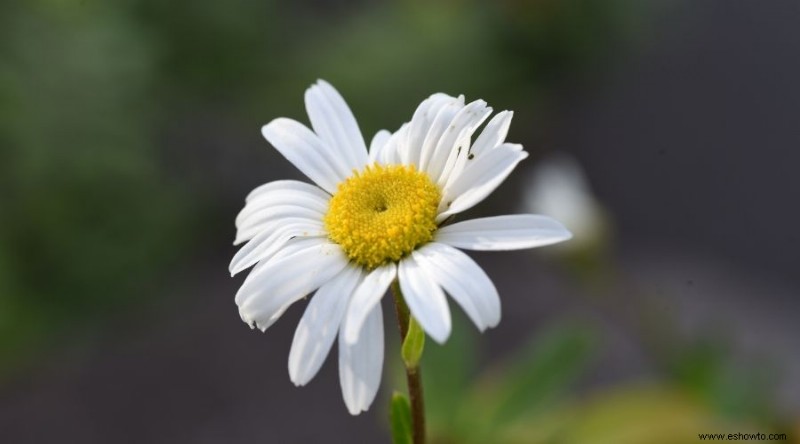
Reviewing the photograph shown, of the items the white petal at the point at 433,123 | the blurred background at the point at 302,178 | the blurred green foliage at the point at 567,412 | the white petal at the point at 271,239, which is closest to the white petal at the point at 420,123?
the white petal at the point at 433,123

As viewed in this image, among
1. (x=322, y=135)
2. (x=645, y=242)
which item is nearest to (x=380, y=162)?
(x=322, y=135)

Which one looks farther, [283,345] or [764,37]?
[764,37]

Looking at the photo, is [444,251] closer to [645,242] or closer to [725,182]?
[645,242]

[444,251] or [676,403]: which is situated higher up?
[444,251]

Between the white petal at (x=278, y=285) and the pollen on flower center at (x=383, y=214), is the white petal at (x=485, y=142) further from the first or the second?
the white petal at (x=278, y=285)

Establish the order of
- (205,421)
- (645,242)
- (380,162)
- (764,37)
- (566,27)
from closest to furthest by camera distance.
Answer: (380,162) < (205,421) < (645,242) < (566,27) < (764,37)

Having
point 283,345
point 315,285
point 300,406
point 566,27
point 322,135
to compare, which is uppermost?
point 566,27

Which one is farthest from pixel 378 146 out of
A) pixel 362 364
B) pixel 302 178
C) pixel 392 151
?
pixel 302 178
